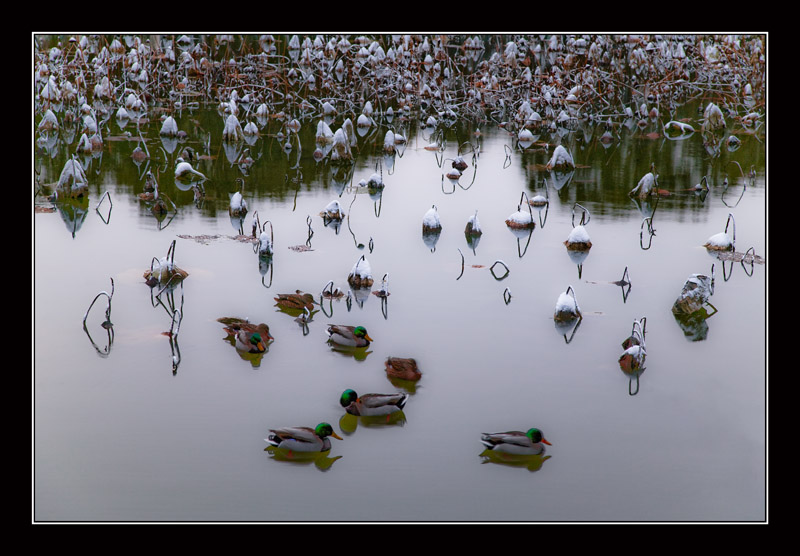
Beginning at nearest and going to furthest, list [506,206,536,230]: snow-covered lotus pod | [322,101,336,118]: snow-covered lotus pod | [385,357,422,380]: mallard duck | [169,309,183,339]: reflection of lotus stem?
[385,357,422,380]: mallard duck
[169,309,183,339]: reflection of lotus stem
[506,206,536,230]: snow-covered lotus pod
[322,101,336,118]: snow-covered lotus pod

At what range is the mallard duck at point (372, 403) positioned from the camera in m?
6.70

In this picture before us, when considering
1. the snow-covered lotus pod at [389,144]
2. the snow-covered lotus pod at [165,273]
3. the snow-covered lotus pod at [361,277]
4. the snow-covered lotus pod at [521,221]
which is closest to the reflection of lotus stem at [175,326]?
the snow-covered lotus pod at [165,273]

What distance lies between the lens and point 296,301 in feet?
28.7

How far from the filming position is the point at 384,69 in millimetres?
20969

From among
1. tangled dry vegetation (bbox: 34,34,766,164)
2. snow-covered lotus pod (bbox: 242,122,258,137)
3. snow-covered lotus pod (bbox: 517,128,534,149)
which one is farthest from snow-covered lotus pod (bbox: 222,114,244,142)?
snow-covered lotus pod (bbox: 517,128,534,149)

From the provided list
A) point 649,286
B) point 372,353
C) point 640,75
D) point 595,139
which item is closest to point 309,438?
point 372,353

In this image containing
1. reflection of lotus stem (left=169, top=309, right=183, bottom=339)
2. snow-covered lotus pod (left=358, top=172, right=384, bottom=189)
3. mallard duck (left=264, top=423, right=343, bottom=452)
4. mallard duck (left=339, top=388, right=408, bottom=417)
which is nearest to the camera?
mallard duck (left=264, top=423, right=343, bottom=452)

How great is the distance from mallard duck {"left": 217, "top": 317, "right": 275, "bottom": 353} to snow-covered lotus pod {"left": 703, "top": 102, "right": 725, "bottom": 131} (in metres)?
12.6

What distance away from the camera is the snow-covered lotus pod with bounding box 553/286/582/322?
8.42 metres

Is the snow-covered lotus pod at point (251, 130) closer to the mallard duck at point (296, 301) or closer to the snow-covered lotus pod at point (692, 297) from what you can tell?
the mallard duck at point (296, 301)

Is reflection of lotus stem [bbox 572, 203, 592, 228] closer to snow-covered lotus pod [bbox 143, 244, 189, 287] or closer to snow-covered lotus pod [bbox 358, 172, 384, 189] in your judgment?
snow-covered lotus pod [bbox 358, 172, 384, 189]

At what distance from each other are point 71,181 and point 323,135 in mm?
5608

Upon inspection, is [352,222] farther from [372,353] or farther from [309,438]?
[309,438]

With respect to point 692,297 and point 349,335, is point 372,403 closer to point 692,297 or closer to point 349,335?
point 349,335
